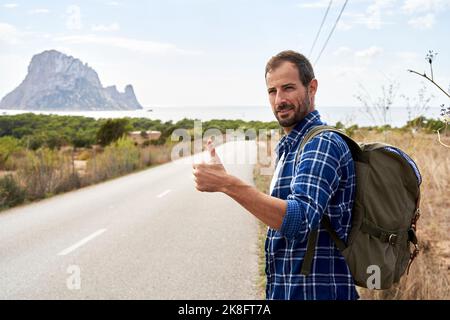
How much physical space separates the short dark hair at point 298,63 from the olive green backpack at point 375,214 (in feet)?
0.86

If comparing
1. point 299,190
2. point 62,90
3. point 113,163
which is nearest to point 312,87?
point 299,190

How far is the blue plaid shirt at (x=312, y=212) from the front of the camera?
5.73 ft

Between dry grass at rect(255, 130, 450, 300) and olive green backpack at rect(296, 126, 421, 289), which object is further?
dry grass at rect(255, 130, 450, 300)

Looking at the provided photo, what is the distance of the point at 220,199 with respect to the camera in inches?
531

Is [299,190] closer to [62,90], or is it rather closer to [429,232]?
[429,232]

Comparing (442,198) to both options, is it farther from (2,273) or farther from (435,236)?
(2,273)

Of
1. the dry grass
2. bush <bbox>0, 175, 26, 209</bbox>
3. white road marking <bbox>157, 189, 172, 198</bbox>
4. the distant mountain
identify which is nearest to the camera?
the dry grass

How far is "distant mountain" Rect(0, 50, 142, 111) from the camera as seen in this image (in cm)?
14550

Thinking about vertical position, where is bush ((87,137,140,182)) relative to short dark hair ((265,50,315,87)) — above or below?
below

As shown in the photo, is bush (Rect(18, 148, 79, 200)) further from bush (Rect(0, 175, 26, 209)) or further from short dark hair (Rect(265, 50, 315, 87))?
short dark hair (Rect(265, 50, 315, 87))

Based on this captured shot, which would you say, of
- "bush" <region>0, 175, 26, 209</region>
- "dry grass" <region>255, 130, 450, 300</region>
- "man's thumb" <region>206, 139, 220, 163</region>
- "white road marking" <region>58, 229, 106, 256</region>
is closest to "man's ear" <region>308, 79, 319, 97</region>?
"man's thumb" <region>206, 139, 220, 163</region>

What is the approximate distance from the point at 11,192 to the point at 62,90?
154m

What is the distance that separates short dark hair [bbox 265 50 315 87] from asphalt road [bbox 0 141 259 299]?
3748 mm

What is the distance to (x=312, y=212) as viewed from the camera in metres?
1.73
